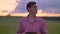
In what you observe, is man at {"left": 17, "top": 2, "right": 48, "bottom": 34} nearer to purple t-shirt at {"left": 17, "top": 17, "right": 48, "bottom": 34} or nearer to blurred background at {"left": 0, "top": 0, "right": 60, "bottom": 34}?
purple t-shirt at {"left": 17, "top": 17, "right": 48, "bottom": 34}

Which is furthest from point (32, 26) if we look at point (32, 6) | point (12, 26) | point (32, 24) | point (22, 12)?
point (12, 26)

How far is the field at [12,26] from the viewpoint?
2270 millimetres

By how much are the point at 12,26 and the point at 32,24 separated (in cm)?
114

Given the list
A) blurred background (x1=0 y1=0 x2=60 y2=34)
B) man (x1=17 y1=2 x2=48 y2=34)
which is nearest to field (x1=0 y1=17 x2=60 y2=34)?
blurred background (x1=0 y1=0 x2=60 y2=34)

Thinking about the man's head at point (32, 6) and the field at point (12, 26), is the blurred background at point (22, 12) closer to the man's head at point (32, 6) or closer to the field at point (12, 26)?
the field at point (12, 26)

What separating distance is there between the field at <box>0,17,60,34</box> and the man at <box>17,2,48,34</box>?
1013mm

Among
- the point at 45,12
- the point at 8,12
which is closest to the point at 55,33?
the point at 45,12

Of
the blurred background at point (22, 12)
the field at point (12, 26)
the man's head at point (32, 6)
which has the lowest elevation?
the field at point (12, 26)

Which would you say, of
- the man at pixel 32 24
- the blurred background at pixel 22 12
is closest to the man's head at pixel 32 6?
the man at pixel 32 24

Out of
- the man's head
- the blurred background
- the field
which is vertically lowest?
the field

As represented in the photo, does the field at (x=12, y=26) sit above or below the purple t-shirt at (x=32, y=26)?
below

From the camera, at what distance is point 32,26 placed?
1.26 metres

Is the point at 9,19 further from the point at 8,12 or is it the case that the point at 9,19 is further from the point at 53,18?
the point at 53,18

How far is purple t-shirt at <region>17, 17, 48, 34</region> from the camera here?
3.98ft
